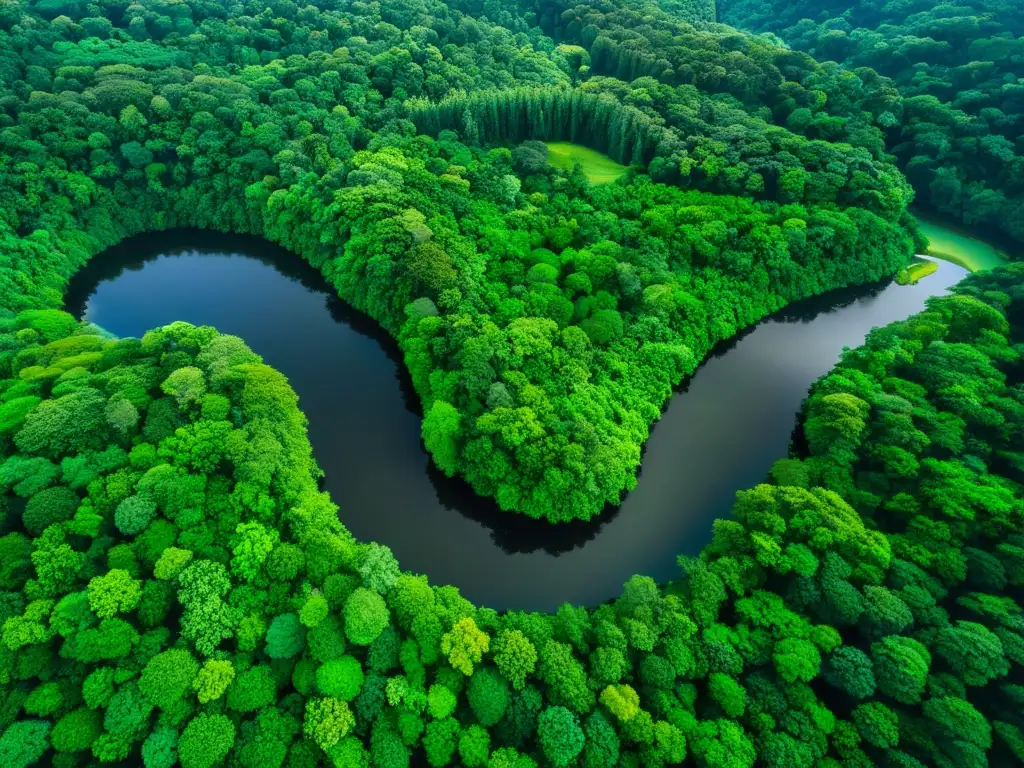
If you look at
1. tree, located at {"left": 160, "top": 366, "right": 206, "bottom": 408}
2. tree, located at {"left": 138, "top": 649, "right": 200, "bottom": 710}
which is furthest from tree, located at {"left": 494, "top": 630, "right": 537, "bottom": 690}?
tree, located at {"left": 160, "top": 366, "right": 206, "bottom": 408}

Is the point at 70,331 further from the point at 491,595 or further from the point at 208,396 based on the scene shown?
the point at 491,595

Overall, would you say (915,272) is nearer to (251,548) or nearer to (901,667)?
(901,667)

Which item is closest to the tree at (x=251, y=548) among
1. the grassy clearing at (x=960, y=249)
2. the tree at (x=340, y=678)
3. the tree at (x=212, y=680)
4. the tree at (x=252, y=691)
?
the tree at (x=212, y=680)

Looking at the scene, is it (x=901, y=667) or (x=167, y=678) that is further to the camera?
(x=901, y=667)

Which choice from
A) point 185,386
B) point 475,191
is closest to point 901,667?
point 185,386

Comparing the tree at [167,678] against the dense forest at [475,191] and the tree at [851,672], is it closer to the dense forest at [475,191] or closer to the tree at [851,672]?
the dense forest at [475,191]

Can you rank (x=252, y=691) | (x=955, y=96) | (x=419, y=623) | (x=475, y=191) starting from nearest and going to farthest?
(x=252, y=691)
(x=419, y=623)
(x=475, y=191)
(x=955, y=96)

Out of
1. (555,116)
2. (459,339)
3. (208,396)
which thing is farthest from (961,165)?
(208,396)
